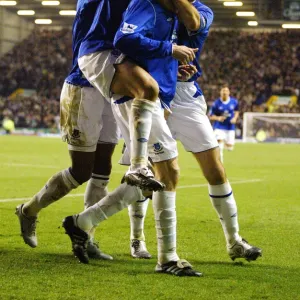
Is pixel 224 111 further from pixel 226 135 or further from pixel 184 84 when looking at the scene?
pixel 184 84

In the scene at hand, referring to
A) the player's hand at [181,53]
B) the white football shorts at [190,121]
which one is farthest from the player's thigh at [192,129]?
the player's hand at [181,53]

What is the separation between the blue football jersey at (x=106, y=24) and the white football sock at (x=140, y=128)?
55 cm

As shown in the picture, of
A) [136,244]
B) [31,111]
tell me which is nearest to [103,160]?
[136,244]

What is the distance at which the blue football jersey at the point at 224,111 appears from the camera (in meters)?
23.7

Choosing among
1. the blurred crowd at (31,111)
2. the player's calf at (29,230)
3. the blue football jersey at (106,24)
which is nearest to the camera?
the blue football jersey at (106,24)

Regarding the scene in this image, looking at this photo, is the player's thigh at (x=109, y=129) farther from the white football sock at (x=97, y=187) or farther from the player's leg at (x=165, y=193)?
the player's leg at (x=165, y=193)

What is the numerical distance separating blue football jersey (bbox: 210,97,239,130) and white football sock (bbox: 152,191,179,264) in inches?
Answer: 724

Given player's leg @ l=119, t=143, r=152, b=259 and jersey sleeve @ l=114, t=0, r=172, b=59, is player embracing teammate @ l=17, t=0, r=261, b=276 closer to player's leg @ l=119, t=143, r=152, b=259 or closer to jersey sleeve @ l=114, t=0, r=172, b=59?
jersey sleeve @ l=114, t=0, r=172, b=59

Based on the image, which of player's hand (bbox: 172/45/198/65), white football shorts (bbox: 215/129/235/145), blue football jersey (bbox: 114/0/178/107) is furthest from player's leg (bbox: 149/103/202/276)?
white football shorts (bbox: 215/129/235/145)

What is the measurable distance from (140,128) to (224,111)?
18.7 meters

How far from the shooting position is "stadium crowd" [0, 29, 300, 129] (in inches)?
1714

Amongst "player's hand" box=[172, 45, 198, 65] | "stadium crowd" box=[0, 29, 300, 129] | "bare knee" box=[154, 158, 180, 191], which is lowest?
"stadium crowd" box=[0, 29, 300, 129]

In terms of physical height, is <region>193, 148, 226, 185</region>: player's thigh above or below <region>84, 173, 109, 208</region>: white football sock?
above

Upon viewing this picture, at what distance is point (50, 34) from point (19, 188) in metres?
38.6
